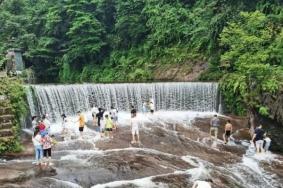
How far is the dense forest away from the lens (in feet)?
116

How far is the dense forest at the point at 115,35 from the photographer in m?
35.3

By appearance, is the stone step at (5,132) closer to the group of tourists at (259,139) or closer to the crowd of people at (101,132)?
the crowd of people at (101,132)

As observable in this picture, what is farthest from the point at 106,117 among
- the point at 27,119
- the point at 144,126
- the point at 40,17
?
the point at 40,17

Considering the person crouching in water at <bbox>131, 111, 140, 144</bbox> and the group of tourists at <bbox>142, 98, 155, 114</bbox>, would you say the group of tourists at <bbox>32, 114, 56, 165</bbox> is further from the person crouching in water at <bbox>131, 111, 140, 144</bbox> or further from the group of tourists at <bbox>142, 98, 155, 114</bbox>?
the group of tourists at <bbox>142, 98, 155, 114</bbox>

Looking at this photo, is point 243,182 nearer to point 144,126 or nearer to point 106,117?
point 106,117

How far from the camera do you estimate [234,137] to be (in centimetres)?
2102

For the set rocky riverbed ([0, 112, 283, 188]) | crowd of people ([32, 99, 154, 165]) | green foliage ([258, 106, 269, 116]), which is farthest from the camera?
green foliage ([258, 106, 269, 116])

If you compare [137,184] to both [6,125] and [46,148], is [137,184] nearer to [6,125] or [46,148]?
[46,148]

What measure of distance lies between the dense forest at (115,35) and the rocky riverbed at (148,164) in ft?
43.2

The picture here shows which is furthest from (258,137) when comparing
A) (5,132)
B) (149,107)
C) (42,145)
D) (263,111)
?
(5,132)

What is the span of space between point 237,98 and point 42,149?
15.4 meters

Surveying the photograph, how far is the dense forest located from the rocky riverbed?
13.2 m

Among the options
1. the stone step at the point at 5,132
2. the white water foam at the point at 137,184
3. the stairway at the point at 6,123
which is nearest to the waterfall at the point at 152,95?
the stairway at the point at 6,123

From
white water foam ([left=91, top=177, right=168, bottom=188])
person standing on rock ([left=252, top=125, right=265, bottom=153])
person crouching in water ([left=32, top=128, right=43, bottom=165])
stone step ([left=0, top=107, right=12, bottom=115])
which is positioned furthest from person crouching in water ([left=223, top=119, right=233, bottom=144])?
stone step ([left=0, top=107, right=12, bottom=115])
